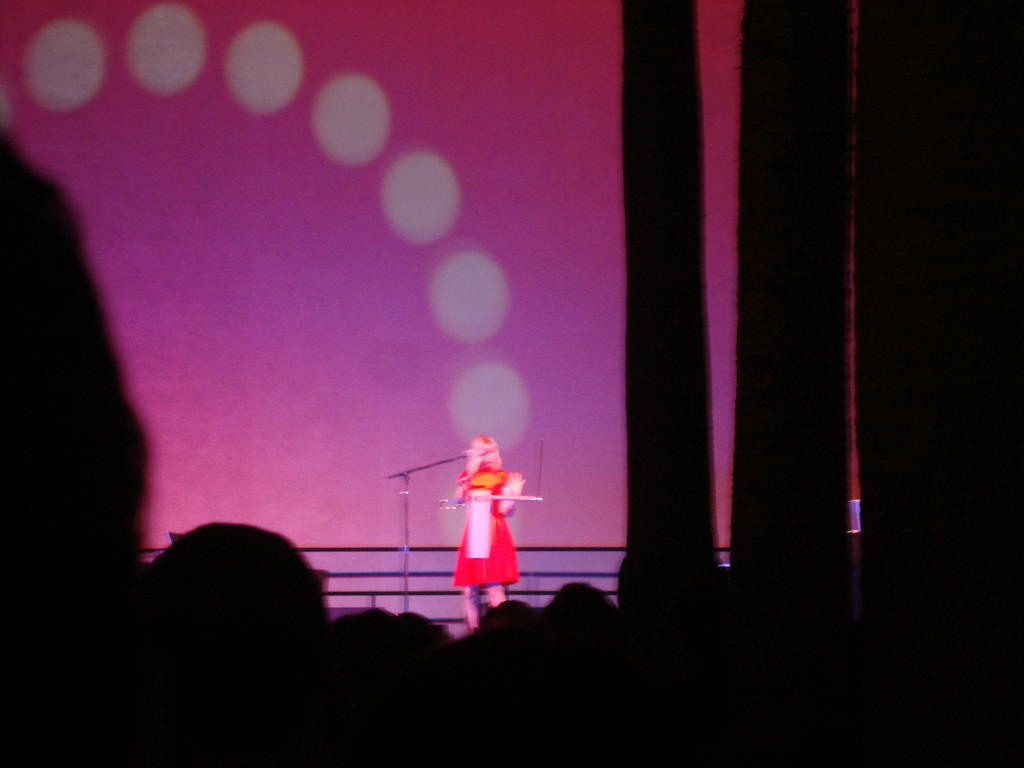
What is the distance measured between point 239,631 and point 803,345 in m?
2.50

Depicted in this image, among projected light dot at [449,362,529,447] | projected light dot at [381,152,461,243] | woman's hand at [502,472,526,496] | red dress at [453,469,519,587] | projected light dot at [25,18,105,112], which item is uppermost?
projected light dot at [25,18,105,112]

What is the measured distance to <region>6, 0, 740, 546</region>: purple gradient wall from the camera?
12641 millimetres

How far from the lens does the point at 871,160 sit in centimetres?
277

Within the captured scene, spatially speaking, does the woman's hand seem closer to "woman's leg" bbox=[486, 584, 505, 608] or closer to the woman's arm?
the woman's arm

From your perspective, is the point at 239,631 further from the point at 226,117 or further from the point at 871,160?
the point at 226,117

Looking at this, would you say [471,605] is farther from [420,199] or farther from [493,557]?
[420,199]

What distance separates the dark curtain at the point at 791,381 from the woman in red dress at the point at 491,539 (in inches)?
234

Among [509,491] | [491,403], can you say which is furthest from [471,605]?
[491,403]

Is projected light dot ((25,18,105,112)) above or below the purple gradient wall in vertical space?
above

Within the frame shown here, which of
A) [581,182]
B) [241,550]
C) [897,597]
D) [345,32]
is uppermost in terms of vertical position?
[345,32]

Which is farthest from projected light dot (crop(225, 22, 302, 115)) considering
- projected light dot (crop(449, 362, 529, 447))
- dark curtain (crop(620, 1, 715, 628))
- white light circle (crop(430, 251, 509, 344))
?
Answer: dark curtain (crop(620, 1, 715, 628))

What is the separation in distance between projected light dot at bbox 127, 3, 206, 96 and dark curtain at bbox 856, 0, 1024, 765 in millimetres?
11424

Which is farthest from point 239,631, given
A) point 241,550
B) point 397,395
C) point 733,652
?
point 397,395

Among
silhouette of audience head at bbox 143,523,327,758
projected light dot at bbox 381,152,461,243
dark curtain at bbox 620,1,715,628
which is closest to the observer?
silhouette of audience head at bbox 143,523,327,758
